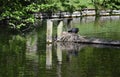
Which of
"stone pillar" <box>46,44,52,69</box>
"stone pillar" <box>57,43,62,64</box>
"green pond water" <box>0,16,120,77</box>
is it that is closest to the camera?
"green pond water" <box>0,16,120,77</box>

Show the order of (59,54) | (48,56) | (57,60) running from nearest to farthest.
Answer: (57,60), (48,56), (59,54)

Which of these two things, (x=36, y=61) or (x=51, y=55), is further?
(x=51, y=55)

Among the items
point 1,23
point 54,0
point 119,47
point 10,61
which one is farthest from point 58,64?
point 54,0

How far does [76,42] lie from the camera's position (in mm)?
38656

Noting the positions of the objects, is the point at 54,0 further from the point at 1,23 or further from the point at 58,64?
the point at 58,64

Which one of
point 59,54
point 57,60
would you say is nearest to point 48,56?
point 59,54

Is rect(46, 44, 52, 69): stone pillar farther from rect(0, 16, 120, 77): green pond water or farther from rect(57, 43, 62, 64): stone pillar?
rect(57, 43, 62, 64): stone pillar

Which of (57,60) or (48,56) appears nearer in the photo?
(57,60)

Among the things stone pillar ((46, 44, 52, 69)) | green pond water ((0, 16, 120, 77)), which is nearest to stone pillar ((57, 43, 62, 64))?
green pond water ((0, 16, 120, 77))

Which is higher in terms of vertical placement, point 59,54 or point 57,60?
point 57,60

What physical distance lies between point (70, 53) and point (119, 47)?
5038 mm

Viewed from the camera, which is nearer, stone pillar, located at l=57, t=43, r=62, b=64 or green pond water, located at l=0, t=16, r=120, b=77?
green pond water, located at l=0, t=16, r=120, b=77

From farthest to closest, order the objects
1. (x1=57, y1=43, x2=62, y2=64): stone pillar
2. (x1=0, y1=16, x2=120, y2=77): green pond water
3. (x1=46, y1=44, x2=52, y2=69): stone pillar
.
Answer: (x1=57, y1=43, x2=62, y2=64): stone pillar → (x1=46, y1=44, x2=52, y2=69): stone pillar → (x1=0, y1=16, x2=120, y2=77): green pond water

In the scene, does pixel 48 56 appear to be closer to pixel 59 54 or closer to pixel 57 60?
pixel 59 54
